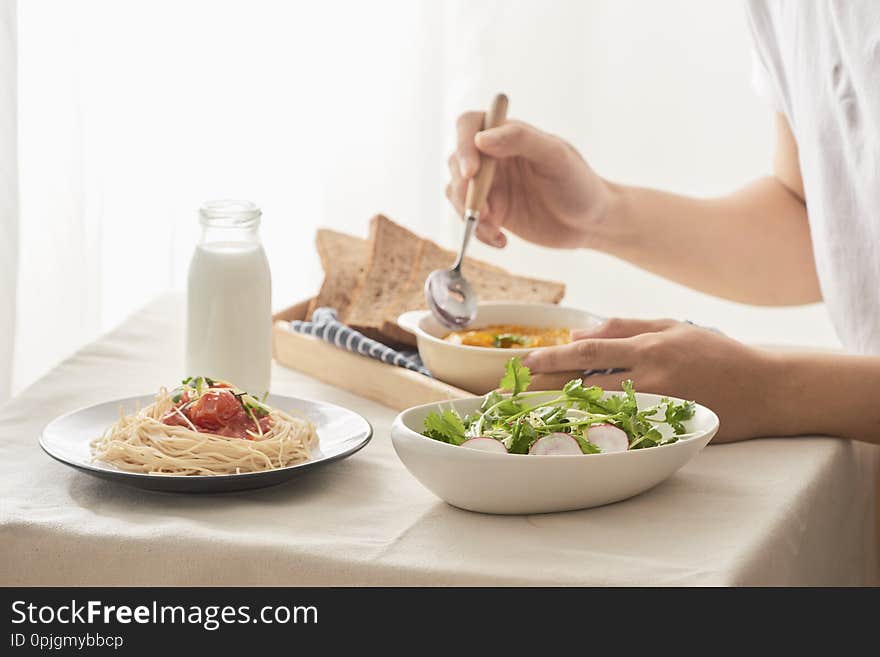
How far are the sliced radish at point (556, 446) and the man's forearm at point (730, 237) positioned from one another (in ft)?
2.85

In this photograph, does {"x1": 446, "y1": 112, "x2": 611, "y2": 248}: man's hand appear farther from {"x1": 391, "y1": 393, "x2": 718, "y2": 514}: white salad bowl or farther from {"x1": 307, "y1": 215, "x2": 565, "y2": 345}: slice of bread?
{"x1": 391, "y1": 393, "x2": 718, "y2": 514}: white salad bowl

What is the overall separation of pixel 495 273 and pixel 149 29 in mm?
1339

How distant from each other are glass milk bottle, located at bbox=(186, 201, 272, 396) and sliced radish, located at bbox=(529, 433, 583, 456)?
18.9 inches

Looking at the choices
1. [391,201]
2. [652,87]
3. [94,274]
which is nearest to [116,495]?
[94,274]

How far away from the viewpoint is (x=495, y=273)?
1691mm

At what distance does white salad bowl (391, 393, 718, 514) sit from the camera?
2.72 ft

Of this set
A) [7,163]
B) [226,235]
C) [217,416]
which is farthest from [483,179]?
[7,163]

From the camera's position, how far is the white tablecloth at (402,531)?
782 mm

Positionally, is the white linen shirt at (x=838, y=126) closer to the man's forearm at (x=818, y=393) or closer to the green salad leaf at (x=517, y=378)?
the man's forearm at (x=818, y=393)

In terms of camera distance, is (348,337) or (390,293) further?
(390,293)

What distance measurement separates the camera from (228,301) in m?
1.22

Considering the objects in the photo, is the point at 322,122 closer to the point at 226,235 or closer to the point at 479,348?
the point at 226,235

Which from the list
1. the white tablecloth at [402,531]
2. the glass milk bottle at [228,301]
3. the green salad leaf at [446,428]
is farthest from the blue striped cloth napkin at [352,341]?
the green salad leaf at [446,428]
